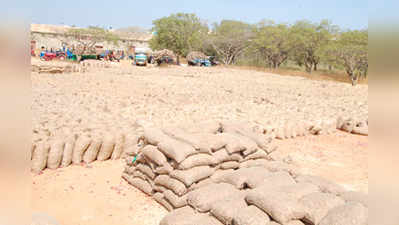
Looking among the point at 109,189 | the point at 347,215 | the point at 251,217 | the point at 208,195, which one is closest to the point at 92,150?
the point at 109,189

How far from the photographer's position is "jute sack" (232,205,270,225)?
2842 millimetres

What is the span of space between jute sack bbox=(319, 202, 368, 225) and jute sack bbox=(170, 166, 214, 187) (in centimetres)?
161

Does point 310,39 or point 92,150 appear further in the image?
point 310,39

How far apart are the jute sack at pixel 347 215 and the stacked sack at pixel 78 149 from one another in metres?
2.96

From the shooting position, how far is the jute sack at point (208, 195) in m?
3.36

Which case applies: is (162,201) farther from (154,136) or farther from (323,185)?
(323,185)

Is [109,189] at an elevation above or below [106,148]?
below

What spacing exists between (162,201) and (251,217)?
5.20 ft

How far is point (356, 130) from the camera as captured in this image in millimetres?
8094

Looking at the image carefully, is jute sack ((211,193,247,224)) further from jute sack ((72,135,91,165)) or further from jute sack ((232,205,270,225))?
jute sack ((72,135,91,165))

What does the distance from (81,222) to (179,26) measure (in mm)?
34766

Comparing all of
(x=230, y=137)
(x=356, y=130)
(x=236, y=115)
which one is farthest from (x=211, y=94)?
(x=230, y=137)

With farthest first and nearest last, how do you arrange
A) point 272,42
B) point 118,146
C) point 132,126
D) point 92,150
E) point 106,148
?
1. point 272,42
2. point 132,126
3. point 118,146
4. point 106,148
5. point 92,150

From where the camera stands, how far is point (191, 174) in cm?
398
